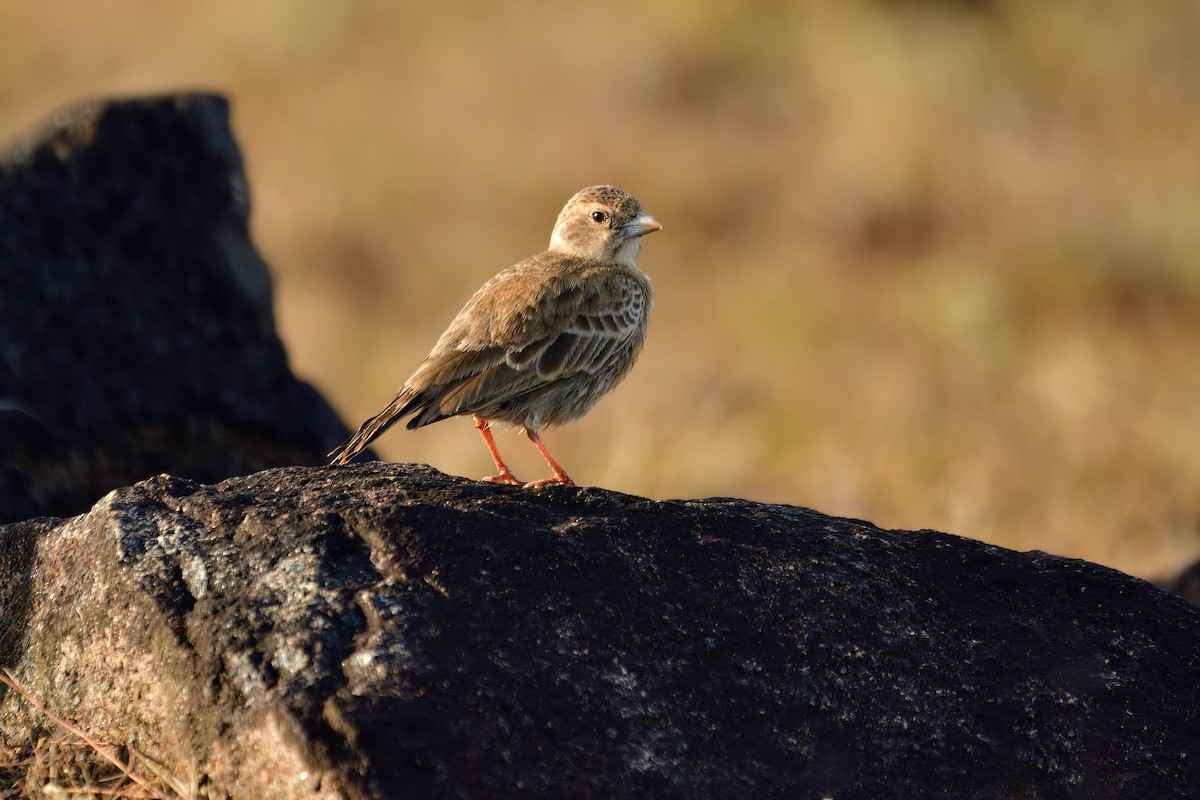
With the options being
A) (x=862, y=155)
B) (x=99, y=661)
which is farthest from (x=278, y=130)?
(x=99, y=661)

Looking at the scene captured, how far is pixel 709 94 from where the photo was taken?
59.3 feet

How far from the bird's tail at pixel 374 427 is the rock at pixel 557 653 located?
2.76 feet

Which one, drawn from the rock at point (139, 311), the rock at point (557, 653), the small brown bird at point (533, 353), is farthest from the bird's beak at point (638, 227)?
the rock at point (557, 653)

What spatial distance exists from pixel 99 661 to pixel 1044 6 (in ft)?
58.6

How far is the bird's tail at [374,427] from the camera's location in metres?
5.05

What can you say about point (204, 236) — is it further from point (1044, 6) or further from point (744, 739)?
point (1044, 6)

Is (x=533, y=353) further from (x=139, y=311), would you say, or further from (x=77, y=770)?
(x=77, y=770)

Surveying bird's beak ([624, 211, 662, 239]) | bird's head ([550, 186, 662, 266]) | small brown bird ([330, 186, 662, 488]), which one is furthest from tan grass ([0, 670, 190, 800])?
bird's beak ([624, 211, 662, 239])

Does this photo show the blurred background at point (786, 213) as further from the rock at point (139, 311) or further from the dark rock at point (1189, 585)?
the rock at point (139, 311)

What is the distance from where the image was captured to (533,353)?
5.68m

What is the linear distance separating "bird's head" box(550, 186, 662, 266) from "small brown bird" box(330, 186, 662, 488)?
132 mm

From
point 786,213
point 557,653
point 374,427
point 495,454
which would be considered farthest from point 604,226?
point 786,213

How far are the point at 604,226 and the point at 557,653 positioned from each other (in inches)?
135

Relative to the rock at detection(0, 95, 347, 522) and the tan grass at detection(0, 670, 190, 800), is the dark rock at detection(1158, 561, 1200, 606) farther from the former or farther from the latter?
the tan grass at detection(0, 670, 190, 800)
